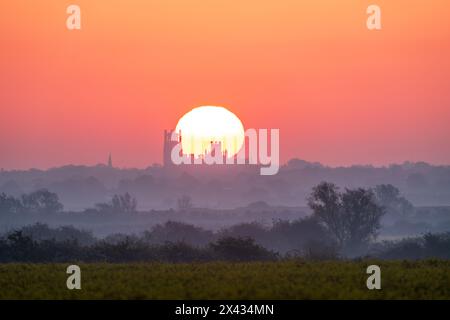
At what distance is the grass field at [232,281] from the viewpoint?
2531 centimetres

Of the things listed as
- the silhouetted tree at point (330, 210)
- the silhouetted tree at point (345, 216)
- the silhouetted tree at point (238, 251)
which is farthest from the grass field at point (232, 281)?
the silhouetted tree at point (345, 216)

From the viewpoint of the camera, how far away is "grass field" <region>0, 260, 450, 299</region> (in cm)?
2531

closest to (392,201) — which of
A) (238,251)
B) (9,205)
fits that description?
(9,205)

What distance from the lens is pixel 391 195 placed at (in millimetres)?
186625

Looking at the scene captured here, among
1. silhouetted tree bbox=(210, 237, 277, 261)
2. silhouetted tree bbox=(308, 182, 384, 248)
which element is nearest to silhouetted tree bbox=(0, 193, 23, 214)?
silhouetted tree bbox=(308, 182, 384, 248)

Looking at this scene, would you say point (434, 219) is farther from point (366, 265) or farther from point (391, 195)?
point (366, 265)

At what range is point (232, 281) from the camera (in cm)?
2780

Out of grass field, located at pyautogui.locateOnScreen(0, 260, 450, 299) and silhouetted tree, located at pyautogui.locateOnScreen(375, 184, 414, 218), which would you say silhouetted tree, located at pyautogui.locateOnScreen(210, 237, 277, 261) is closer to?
grass field, located at pyautogui.locateOnScreen(0, 260, 450, 299)

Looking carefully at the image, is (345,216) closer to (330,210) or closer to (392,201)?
(330,210)

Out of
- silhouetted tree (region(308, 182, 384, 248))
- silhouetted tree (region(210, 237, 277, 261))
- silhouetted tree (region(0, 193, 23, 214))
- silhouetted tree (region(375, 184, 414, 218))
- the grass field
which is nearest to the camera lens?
the grass field

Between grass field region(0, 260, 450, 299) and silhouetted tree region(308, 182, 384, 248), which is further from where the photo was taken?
silhouetted tree region(308, 182, 384, 248)

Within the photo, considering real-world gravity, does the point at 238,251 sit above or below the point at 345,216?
below

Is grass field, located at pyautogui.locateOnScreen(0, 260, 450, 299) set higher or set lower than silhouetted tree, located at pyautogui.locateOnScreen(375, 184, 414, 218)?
lower
